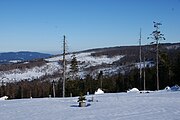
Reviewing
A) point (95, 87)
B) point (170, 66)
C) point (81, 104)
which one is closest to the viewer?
point (81, 104)

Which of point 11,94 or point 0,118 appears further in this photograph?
point 11,94

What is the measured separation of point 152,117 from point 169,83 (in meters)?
57.1

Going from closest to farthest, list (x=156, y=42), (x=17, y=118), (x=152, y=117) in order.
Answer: (x=152, y=117) < (x=17, y=118) < (x=156, y=42)

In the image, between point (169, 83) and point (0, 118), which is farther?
point (169, 83)

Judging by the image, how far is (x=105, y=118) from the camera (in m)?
20.2

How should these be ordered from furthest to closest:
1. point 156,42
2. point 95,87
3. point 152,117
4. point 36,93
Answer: point 36,93 → point 95,87 → point 156,42 → point 152,117

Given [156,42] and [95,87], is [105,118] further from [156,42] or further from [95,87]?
[95,87]

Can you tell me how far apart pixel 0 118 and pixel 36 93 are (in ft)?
289

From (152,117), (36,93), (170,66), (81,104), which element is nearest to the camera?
(152,117)

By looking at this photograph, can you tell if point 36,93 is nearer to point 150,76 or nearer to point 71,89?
point 71,89

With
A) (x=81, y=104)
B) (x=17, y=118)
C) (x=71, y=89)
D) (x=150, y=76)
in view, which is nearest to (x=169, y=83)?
(x=150, y=76)

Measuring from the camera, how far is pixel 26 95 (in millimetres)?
113438

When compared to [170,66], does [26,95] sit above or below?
below

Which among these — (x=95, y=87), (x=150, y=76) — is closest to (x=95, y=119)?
(x=150, y=76)
